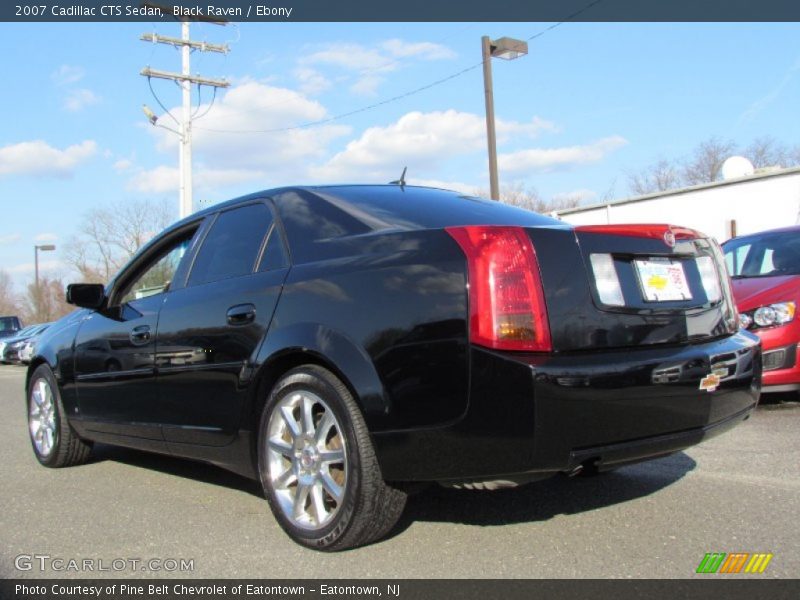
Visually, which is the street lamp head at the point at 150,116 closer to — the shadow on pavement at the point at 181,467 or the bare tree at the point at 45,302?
the shadow on pavement at the point at 181,467

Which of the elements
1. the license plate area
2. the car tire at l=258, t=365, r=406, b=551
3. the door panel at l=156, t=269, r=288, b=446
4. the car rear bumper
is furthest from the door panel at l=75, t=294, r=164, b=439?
the license plate area

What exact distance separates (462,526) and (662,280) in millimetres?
1376

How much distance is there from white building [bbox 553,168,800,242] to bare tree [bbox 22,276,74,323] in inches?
1928

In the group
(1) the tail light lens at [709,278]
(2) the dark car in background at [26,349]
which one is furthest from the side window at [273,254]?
(2) the dark car in background at [26,349]

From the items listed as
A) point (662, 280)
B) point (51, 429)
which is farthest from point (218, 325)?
point (51, 429)

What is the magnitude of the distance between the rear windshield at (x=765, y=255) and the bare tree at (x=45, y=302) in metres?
55.3

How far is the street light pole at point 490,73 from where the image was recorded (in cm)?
1533

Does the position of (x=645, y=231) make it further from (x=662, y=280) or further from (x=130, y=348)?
(x=130, y=348)

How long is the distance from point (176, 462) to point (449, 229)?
3.15 metres

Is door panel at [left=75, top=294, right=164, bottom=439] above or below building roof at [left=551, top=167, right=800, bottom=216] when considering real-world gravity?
below

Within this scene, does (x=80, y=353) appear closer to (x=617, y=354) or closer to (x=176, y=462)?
(x=176, y=462)

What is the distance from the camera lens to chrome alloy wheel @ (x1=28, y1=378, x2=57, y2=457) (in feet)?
16.9

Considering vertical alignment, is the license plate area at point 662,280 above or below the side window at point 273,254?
below

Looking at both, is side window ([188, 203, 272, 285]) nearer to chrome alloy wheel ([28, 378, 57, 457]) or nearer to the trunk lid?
the trunk lid
